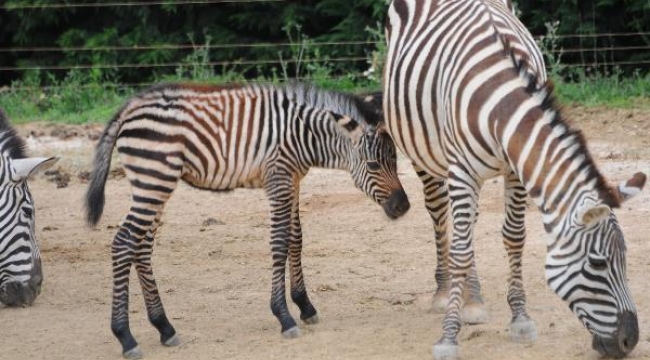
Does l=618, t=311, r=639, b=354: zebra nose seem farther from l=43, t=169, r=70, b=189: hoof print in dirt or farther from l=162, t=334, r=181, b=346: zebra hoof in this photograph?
l=43, t=169, r=70, b=189: hoof print in dirt

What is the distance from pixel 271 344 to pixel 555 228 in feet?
7.08

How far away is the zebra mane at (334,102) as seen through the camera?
7.75m

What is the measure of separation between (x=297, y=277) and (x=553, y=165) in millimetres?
2377

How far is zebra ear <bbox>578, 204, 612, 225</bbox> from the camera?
5664mm

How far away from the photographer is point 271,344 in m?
7.16

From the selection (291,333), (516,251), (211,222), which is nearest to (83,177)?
(211,222)

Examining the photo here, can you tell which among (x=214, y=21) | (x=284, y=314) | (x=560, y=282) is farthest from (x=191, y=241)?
(x=214, y=21)

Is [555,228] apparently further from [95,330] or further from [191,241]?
[191,241]

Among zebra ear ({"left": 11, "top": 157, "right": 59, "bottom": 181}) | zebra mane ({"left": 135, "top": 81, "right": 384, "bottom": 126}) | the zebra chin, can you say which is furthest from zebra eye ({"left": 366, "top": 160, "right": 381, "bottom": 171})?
zebra ear ({"left": 11, "top": 157, "right": 59, "bottom": 181})

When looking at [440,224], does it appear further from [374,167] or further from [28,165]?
[28,165]

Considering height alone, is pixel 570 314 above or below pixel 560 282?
below

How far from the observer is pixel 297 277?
770cm

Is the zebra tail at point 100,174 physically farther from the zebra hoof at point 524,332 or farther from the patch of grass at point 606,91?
the patch of grass at point 606,91

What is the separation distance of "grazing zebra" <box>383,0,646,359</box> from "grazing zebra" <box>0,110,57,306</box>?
276 centimetres
